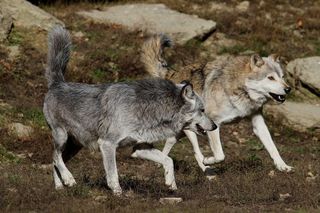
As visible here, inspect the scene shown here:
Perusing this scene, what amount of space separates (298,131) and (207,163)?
459 centimetres

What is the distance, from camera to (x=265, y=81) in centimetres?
1100

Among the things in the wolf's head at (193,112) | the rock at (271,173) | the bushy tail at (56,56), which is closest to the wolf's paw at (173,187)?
the wolf's head at (193,112)

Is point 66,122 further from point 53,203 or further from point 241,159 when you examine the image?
point 241,159

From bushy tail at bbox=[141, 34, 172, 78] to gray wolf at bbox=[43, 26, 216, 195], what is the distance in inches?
108

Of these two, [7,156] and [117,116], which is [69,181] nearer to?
[117,116]

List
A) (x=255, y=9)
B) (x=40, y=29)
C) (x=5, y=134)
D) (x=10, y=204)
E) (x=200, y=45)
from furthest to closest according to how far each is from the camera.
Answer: (x=255, y=9), (x=200, y=45), (x=40, y=29), (x=5, y=134), (x=10, y=204)

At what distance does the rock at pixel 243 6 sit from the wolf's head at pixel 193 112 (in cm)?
1171

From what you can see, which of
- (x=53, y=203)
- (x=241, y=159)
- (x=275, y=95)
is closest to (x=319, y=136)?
(x=241, y=159)

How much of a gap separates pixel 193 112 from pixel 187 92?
0.27 meters

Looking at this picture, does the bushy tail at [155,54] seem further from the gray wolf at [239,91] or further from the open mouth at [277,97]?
the open mouth at [277,97]

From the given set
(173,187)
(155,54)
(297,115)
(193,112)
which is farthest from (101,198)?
(297,115)

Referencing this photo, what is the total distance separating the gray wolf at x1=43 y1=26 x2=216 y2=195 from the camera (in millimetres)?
8586

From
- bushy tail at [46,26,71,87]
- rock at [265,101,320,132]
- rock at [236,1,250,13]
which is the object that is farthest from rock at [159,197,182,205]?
rock at [236,1,250,13]

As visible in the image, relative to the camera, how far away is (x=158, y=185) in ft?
30.1
